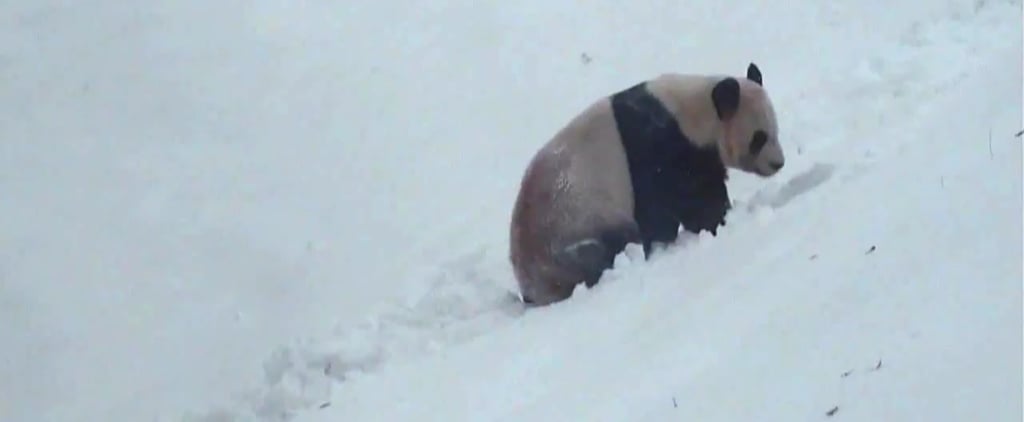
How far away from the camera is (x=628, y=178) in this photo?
613cm

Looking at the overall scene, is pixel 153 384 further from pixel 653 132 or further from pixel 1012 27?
pixel 1012 27

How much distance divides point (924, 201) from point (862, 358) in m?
1.26

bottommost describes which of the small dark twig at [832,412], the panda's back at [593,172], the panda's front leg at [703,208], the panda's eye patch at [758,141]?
the panda's front leg at [703,208]

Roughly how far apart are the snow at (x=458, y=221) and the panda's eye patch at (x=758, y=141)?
211 mm

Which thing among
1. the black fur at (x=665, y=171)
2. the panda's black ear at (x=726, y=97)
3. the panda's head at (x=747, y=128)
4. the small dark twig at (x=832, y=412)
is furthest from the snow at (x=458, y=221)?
the panda's black ear at (x=726, y=97)

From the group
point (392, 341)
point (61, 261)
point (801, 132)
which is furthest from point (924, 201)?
point (61, 261)

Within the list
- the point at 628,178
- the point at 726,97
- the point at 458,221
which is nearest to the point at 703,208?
the point at 628,178

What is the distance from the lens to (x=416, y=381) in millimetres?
5082

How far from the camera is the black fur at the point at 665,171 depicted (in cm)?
608

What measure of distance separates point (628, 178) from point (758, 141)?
0.69 metres

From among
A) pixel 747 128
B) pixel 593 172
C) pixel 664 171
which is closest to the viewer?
pixel 593 172

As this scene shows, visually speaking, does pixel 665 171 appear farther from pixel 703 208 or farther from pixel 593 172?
pixel 593 172

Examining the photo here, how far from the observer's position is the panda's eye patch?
6.33 meters

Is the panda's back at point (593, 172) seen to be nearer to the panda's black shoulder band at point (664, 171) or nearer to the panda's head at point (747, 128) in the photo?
the panda's black shoulder band at point (664, 171)
